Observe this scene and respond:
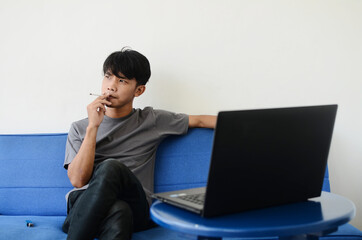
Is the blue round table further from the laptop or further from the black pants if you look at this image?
the black pants

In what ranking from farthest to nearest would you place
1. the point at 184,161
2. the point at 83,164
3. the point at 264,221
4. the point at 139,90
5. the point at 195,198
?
the point at 139,90 → the point at 184,161 → the point at 83,164 → the point at 195,198 → the point at 264,221

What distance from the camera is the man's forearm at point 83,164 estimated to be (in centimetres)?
173

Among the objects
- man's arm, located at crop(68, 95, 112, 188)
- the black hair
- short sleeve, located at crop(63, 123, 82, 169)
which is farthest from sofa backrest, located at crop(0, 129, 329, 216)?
the black hair

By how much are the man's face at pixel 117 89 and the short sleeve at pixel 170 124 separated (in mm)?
179

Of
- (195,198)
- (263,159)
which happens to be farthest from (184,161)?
(263,159)

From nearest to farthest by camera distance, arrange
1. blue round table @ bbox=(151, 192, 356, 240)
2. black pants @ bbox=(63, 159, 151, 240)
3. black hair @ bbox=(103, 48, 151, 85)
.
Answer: blue round table @ bbox=(151, 192, 356, 240) < black pants @ bbox=(63, 159, 151, 240) < black hair @ bbox=(103, 48, 151, 85)

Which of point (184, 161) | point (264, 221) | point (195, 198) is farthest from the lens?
point (184, 161)

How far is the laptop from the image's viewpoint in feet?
3.05

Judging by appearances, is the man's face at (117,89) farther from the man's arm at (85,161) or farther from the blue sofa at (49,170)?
the blue sofa at (49,170)

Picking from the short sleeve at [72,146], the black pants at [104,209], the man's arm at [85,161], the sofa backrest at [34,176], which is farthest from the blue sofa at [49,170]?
the black pants at [104,209]

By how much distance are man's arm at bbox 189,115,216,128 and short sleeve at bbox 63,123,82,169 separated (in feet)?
1.81

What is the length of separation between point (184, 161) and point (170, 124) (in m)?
0.19

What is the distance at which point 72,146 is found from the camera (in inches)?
74.6

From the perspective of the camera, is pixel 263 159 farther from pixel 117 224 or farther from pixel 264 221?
pixel 117 224
